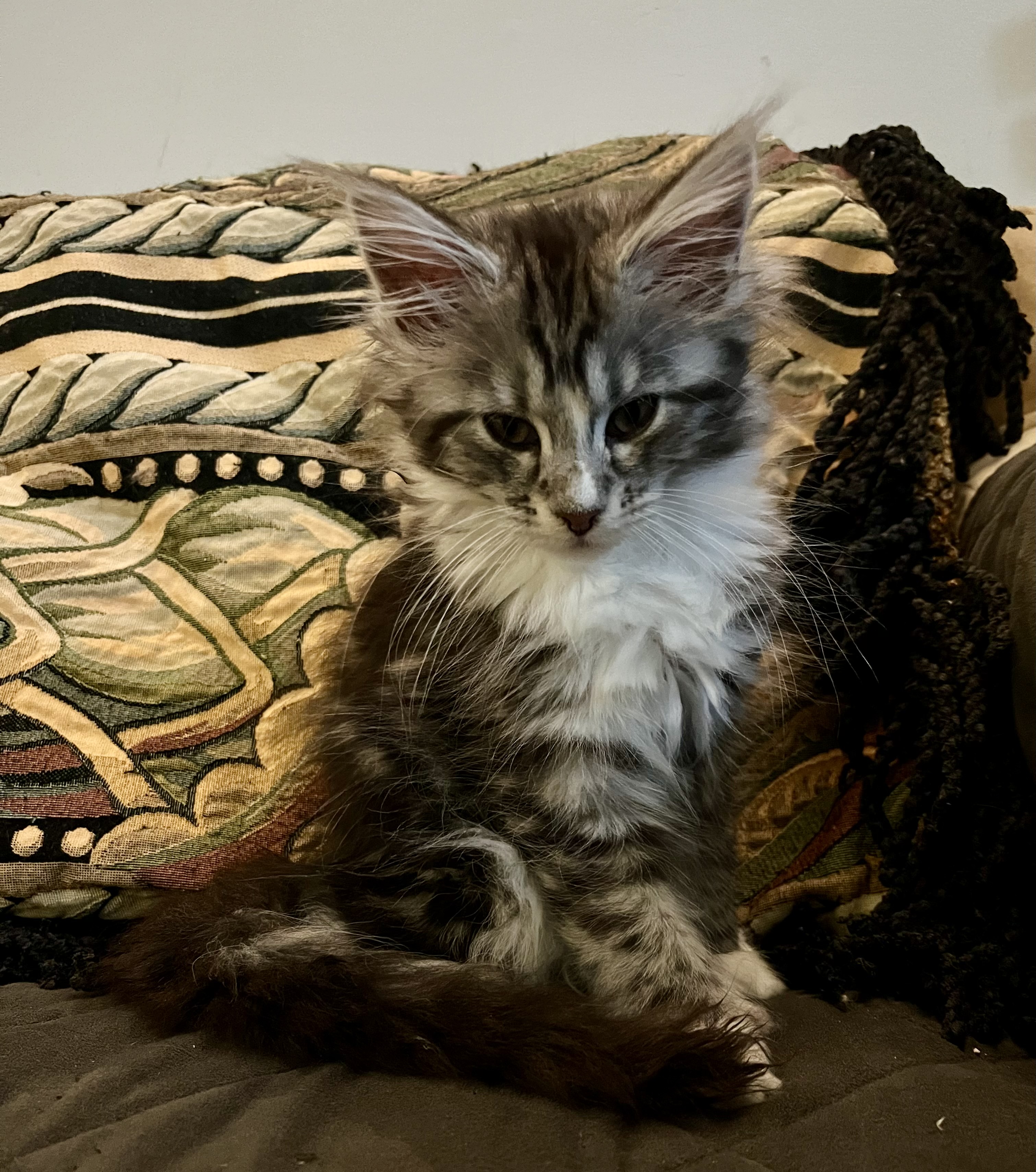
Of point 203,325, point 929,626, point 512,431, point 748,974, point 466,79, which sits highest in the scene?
point 466,79

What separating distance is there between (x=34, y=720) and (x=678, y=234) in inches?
45.5

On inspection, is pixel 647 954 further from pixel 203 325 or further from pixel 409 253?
pixel 203 325

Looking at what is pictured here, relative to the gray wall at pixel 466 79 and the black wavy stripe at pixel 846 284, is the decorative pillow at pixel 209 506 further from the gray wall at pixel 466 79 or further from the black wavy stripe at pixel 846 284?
the gray wall at pixel 466 79

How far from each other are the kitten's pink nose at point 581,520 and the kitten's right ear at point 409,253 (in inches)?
13.7

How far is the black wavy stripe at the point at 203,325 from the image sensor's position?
1609mm

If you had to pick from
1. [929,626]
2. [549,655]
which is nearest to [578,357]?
[549,655]

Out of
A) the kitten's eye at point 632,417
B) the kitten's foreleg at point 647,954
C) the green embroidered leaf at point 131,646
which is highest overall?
the kitten's eye at point 632,417

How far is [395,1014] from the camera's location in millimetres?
869

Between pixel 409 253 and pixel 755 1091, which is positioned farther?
pixel 409 253

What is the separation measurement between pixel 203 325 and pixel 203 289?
0.23 ft

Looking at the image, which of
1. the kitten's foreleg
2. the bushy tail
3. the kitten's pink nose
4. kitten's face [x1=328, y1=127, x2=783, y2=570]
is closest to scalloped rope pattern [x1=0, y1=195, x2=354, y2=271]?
kitten's face [x1=328, y1=127, x2=783, y2=570]

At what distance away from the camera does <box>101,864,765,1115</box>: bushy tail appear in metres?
0.80

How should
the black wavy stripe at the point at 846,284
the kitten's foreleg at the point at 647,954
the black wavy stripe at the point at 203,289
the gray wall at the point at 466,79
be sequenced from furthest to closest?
the gray wall at the point at 466,79
the black wavy stripe at the point at 203,289
the black wavy stripe at the point at 846,284
the kitten's foreleg at the point at 647,954

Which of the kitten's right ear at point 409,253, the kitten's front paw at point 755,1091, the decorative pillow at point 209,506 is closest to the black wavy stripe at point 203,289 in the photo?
the decorative pillow at point 209,506
